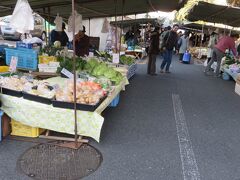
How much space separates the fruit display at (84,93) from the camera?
3844 mm

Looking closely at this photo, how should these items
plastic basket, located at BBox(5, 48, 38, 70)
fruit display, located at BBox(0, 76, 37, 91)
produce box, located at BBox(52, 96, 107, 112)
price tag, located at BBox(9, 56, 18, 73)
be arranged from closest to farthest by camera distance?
produce box, located at BBox(52, 96, 107, 112), fruit display, located at BBox(0, 76, 37, 91), price tag, located at BBox(9, 56, 18, 73), plastic basket, located at BBox(5, 48, 38, 70)

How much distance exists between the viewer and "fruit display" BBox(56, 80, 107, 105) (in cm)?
384

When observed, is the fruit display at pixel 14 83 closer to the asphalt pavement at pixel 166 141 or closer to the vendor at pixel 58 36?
the asphalt pavement at pixel 166 141

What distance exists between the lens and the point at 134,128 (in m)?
4.74

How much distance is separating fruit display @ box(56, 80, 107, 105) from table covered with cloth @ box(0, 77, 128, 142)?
0.15 meters

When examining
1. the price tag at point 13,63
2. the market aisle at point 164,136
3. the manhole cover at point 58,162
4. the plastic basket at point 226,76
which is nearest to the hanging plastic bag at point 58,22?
the market aisle at point 164,136

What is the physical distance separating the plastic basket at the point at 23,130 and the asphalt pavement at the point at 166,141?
0.22 metres

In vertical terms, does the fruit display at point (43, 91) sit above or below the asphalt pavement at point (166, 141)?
above

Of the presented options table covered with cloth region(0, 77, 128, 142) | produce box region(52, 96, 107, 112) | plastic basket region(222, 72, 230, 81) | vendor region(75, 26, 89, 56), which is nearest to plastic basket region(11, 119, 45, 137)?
table covered with cloth region(0, 77, 128, 142)

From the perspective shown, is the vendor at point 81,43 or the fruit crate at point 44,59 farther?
the vendor at point 81,43

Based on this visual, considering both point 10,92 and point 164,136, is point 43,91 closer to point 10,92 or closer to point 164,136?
point 10,92

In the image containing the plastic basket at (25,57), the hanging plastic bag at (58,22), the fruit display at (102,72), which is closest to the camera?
the fruit display at (102,72)

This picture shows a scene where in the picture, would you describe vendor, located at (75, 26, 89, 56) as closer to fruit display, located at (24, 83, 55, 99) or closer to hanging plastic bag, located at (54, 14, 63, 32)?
hanging plastic bag, located at (54, 14, 63, 32)

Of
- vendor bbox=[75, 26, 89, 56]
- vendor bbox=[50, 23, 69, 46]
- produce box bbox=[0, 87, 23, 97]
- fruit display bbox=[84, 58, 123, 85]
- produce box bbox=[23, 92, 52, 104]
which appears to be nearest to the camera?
produce box bbox=[23, 92, 52, 104]
